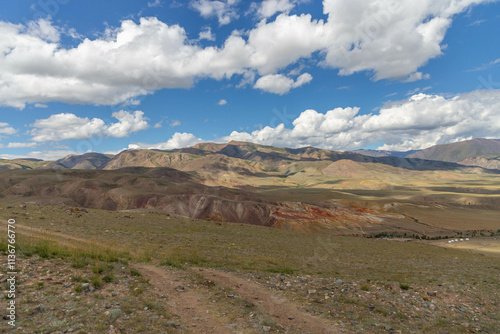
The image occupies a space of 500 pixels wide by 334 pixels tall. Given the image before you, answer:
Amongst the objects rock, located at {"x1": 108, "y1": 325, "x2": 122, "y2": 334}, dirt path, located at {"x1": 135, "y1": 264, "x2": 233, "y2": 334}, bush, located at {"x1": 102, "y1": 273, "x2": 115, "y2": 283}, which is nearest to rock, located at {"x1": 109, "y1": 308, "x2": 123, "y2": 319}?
rock, located at {"x1": 108, "y1": 325, "x2": 122, "y2": 334}

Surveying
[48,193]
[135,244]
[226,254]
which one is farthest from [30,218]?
[48,193]

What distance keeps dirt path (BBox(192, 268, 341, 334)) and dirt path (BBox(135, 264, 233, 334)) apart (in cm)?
200

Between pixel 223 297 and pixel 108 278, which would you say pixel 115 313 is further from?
pixel 223 297

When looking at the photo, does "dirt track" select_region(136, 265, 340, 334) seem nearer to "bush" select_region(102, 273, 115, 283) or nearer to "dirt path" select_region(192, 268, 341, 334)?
"dirt path" select_region(192, 268, 341, 334)

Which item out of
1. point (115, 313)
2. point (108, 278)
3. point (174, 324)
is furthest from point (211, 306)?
point (108, 278)

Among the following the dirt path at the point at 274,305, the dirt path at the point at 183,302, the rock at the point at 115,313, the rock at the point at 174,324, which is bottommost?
the dirt path at the point at 274,305

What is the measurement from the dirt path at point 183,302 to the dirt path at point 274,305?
78.9 inches

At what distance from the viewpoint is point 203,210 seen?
8206 centimetres

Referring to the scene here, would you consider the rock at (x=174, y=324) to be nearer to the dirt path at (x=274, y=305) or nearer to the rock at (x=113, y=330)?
the rock at (x=113, y=330)

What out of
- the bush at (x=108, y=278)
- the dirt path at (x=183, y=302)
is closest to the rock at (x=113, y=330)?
the dirt path at (x=183, y=302)

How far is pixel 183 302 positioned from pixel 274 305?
12.6 feet

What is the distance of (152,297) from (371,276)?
14299 mm

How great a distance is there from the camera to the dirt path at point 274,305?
29.6 feet

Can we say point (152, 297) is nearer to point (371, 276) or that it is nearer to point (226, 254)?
point (226, 254)
